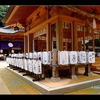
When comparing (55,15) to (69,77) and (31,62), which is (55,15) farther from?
(69,77)

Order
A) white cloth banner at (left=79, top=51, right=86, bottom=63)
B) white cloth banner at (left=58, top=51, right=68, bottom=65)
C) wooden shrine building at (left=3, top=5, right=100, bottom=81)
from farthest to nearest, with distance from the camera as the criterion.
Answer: wooden shrine building at (left=3, top=5, right=100, bottom=81) → white cloth banner at (left=79, top=51, right=86, bottom=63) → white cloth banner at (left=58, top=51, right=68, bottom=65)

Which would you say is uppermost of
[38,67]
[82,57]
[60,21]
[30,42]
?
[60,21]

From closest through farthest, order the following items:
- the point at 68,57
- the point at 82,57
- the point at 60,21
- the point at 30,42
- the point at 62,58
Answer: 1. the point at 62,58
2. the point at 68,57
3. the point at 82,57
4. the point at 60,21
5. the point at 30,42

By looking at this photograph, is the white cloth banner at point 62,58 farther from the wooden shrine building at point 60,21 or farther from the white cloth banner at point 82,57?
the white cloth banner at point 82,57

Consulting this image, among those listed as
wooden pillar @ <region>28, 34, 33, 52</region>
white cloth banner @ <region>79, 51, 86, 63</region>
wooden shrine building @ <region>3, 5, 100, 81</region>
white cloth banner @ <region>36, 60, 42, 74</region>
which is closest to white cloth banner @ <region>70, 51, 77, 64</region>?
wooden shrine building @ <region>3, 5, 100, 81</region>

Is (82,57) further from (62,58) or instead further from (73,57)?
(62,58)

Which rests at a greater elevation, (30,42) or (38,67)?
(30,42)

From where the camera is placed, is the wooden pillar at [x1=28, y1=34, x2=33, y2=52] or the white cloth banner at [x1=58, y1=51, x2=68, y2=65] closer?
the white cloth banner at [x1=58, y1=51, x2=68, y2=65]

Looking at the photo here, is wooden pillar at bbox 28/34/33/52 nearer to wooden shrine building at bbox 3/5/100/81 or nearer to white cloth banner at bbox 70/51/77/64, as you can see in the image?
wooden shrine building at bbox 3/5/100/81

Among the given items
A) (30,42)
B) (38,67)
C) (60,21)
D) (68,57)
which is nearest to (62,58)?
(68,57)

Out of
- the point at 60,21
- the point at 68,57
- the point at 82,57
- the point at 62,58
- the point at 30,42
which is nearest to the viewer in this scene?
the point at 62,58

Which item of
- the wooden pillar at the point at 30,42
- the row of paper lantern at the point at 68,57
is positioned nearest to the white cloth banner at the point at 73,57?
the row of paper lantern at the point at 68,57
